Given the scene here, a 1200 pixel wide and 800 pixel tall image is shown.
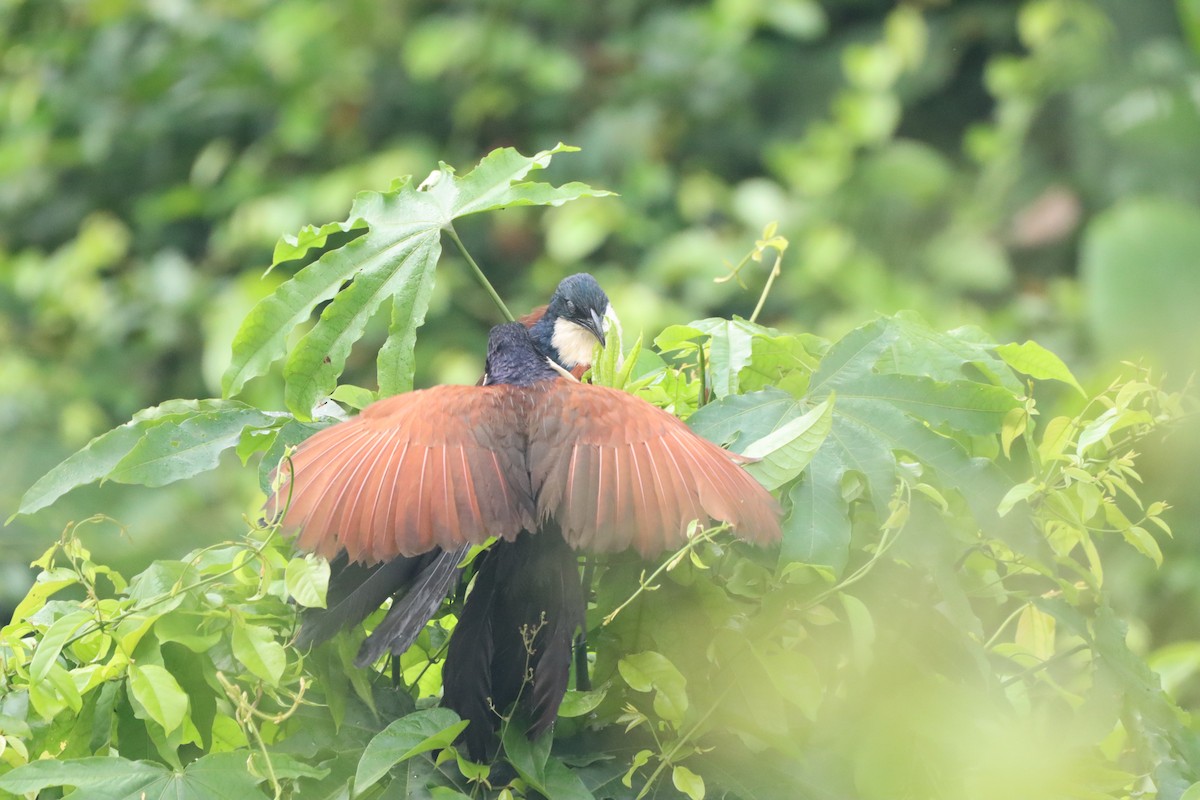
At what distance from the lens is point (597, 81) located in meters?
2.51

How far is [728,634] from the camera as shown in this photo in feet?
2.04

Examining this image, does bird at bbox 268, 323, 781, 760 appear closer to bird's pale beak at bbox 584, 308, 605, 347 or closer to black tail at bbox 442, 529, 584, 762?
black tail at bbox 442, 529, 584, 762

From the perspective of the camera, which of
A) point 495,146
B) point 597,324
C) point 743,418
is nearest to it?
point 743,418

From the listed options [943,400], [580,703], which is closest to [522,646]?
[580,703]

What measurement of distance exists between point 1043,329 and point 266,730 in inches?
56.5

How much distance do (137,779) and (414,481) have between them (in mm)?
188

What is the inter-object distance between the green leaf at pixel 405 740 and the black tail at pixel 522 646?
21 millimetres

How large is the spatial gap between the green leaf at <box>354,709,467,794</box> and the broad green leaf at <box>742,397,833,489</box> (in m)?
0.19

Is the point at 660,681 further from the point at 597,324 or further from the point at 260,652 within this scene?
the point at 597,324

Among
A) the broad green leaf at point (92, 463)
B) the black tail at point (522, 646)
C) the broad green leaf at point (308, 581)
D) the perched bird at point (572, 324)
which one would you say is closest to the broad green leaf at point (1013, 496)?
the black tail at point (522, 646)

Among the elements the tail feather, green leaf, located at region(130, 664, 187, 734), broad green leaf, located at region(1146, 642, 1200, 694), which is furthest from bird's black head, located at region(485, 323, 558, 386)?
broad green leaf, located at region(1146, 642, 1200, 694)

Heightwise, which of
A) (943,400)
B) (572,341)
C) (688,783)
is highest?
(943,400)

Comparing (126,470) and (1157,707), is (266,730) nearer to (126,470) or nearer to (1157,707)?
(126,470)

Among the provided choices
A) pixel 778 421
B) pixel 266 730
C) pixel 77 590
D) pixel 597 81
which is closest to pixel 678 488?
pixel 778 421
